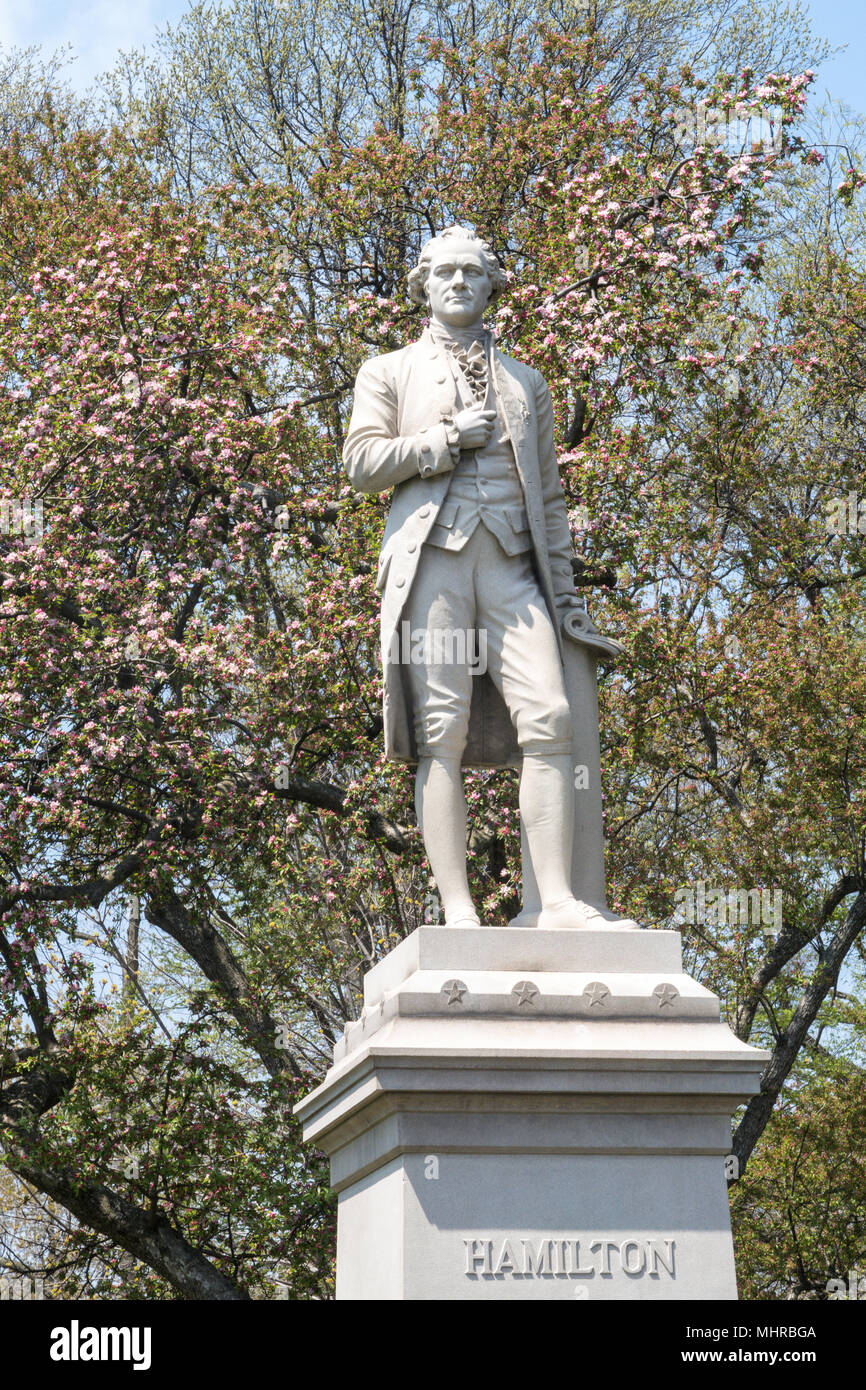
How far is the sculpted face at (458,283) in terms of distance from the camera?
6230mm

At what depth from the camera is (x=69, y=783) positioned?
Answer: 1230cm

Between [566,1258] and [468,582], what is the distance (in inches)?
90.3

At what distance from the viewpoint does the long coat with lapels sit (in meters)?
5.92

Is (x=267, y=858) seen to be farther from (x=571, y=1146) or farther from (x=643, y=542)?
(x=571, y=1146)

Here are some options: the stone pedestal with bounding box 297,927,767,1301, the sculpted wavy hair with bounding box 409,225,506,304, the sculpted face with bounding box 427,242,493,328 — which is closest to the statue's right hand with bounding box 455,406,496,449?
the sculpted face with bounding box 427,242,493,328

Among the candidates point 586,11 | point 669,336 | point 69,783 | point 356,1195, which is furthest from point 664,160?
point 356,1195

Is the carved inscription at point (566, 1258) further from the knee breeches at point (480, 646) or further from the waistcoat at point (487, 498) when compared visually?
the waistcoat at point (487, 498)

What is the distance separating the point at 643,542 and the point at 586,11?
837cm

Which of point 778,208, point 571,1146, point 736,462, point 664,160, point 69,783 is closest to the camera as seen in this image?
point 571,1146

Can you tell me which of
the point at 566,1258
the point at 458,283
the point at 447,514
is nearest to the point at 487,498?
the point at 447,514

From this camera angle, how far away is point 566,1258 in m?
4.94

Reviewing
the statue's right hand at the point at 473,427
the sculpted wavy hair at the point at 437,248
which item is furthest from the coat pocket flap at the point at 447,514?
the sculpted wavy hair at the point at 437,248
